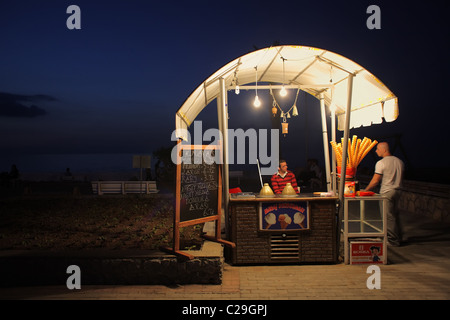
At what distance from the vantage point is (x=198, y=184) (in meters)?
5.88

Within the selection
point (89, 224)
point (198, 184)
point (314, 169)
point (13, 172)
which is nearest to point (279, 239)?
point (198, 184)

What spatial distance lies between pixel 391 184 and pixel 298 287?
3.24 m

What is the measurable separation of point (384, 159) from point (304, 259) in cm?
268

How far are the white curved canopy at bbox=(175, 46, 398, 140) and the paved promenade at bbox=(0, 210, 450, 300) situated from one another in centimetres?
246

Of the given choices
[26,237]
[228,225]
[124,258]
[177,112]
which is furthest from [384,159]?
[26,237]

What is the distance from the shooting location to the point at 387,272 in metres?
5.54

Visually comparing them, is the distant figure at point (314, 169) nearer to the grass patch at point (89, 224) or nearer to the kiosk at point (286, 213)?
the grass patch at point (89, 224)

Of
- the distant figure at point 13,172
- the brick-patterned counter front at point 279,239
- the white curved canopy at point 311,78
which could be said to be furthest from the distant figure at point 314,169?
the distant figure at point 13,172

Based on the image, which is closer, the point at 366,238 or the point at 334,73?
the point at 366,238

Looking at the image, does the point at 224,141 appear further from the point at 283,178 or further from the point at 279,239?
the point at 283,178

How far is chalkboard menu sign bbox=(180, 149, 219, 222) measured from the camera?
5.61 m

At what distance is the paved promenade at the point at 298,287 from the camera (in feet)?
15.3

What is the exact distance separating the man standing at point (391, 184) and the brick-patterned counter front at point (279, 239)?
1.44m
